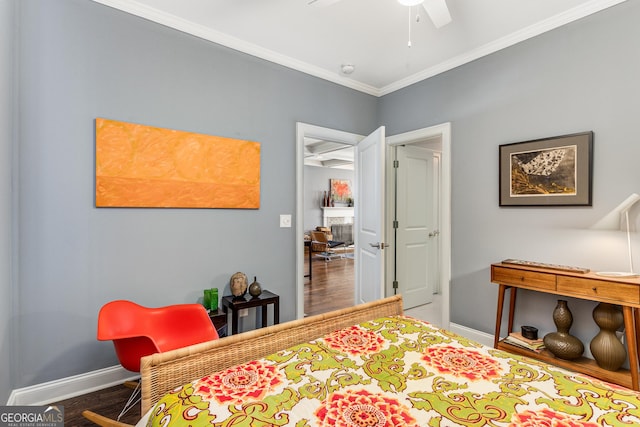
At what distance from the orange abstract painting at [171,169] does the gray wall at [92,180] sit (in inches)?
2.9

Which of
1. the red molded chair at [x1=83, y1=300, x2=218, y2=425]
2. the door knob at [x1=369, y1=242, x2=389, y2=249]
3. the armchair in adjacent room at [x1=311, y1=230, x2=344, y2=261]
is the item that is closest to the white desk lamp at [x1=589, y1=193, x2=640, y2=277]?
the door knob at [x1=369, y1=242, x2=389, y2=249]

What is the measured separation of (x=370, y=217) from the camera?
3.35 m

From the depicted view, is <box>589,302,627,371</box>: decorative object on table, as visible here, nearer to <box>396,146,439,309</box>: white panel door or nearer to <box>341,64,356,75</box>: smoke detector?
<box>396,146,439,309</box>: white panel door

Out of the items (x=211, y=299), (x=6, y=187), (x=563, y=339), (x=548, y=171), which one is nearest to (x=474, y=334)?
(x=563, y=339)

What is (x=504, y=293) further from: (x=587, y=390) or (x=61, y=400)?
(x=61, y=400)

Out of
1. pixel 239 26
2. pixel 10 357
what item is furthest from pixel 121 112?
pixel 10 357

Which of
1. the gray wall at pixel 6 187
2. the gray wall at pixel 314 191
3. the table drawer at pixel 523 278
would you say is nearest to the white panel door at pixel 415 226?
the table drawer at pixel 523 278

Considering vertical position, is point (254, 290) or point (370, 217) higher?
point (370, 217)

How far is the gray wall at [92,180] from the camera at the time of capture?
1.95 m

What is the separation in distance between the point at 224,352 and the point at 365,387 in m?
0.58

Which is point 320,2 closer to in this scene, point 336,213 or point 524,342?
point 524,342

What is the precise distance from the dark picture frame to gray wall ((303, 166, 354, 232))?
248 inches

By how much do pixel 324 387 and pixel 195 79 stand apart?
247 cm

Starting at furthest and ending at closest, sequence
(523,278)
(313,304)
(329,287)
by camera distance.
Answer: (329,287), (313,304), (523,278)
